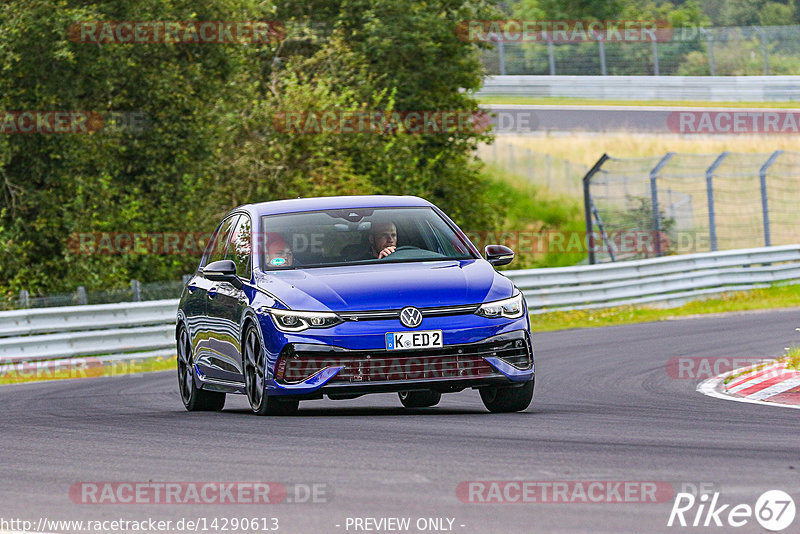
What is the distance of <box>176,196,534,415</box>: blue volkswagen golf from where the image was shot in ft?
32.0

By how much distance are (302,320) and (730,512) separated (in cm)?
434

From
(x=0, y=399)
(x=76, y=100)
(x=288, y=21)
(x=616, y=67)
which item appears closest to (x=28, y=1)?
(x=76, y=100)

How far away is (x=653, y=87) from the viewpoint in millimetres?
49531

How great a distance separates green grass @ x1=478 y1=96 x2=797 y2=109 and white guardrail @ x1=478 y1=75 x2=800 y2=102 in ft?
0.50

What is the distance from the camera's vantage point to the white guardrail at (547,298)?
67.4 ft

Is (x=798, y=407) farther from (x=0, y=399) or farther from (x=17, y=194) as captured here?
(x=17, y=194)

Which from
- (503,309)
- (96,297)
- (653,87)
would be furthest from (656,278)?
(653,87)

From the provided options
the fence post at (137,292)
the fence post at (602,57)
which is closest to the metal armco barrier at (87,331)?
the fence post at (137,292)

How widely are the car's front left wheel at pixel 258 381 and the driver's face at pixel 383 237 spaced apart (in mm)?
1145

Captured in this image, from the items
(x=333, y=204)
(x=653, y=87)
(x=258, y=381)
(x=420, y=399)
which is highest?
(x=333, y=204)

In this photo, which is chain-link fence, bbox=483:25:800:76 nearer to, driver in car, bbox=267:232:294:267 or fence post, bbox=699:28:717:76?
fence post, bbox=699:28:717:76

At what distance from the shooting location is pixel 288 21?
120 ft

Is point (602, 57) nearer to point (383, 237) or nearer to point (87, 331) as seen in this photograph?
point (87, 331)

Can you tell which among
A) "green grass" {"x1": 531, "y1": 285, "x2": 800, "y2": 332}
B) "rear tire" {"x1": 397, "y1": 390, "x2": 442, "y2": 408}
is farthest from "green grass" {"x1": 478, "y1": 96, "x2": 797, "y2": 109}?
"rear tire" {"x1": 397, "y1": 390, "x2": 442, "y2": 408}
